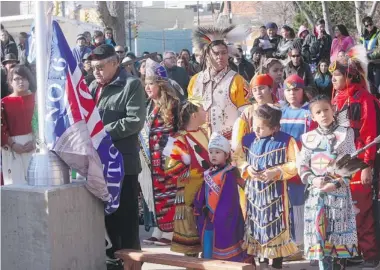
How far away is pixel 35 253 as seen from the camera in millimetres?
4590

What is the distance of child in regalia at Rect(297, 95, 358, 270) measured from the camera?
5.04 meters

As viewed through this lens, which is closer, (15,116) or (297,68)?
(15,116)

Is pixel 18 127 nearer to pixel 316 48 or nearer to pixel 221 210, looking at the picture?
pixel 221 210

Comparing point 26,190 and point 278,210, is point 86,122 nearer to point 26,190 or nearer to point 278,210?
point 26,190

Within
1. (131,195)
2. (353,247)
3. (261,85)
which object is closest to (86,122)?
(131,195)

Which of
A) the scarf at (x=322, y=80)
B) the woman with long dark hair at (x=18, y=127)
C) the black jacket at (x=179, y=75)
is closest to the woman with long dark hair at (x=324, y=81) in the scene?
the scarf at (x=322, y=80)

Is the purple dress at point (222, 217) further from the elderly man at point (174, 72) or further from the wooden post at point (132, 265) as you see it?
the elderly man at point (174, 72)

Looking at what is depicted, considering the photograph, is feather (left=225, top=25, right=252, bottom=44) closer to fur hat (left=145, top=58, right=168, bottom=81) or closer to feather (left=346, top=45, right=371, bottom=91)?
fur hat (left=145, top=58, right=168, bottom=81)

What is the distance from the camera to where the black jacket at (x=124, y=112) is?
213 inches

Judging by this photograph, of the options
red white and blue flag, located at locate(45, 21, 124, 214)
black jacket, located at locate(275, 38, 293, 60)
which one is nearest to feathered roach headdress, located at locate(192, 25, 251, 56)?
red white and blue flag, located at locate(45, 21, 124, 214)

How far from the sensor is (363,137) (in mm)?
5730

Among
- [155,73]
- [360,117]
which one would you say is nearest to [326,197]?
[360,117]

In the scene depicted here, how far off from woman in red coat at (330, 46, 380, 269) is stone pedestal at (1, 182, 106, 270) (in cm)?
225

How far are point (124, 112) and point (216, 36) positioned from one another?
1.58 m
